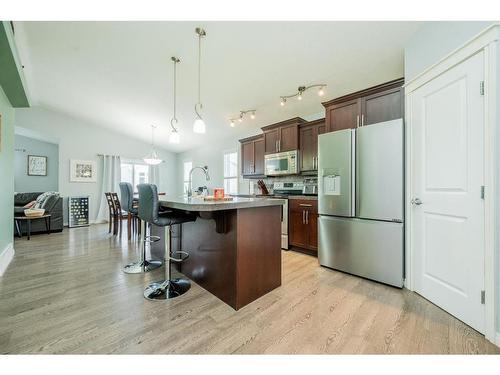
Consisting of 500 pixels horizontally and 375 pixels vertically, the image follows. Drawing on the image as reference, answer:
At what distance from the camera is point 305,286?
7.43 feet

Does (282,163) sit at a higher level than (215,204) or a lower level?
higher

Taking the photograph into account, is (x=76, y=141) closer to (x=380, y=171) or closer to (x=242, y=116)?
(x=242, y=116)

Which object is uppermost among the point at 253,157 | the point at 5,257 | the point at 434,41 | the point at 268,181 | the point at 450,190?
the point at 434,41

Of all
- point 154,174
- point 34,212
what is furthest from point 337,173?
point 154,174

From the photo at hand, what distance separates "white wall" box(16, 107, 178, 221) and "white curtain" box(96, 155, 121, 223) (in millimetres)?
156

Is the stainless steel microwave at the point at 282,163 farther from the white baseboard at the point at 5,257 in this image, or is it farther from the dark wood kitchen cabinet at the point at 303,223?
the white baseboard at the point at 5,257

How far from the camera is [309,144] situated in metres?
3.71

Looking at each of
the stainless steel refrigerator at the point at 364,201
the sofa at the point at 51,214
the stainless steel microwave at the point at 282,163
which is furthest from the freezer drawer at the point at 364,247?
the sofa at the point at 51,214

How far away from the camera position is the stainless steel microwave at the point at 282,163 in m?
3.83

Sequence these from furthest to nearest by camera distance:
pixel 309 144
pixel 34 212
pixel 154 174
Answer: pixel 154 174 → pixel 34 212 → pixel 309 144

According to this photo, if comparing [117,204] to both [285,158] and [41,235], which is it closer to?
[41,235]

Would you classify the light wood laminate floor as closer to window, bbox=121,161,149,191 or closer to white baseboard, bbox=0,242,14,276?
white baseboard, bbox=0,242,14,276

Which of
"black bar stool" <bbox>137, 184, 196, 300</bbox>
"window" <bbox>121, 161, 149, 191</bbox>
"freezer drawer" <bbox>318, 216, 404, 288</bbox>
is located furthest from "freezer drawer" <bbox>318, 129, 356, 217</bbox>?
"window" <bbox>121, 161, 149, 191</bbox>

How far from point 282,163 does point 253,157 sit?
3.07 ft
